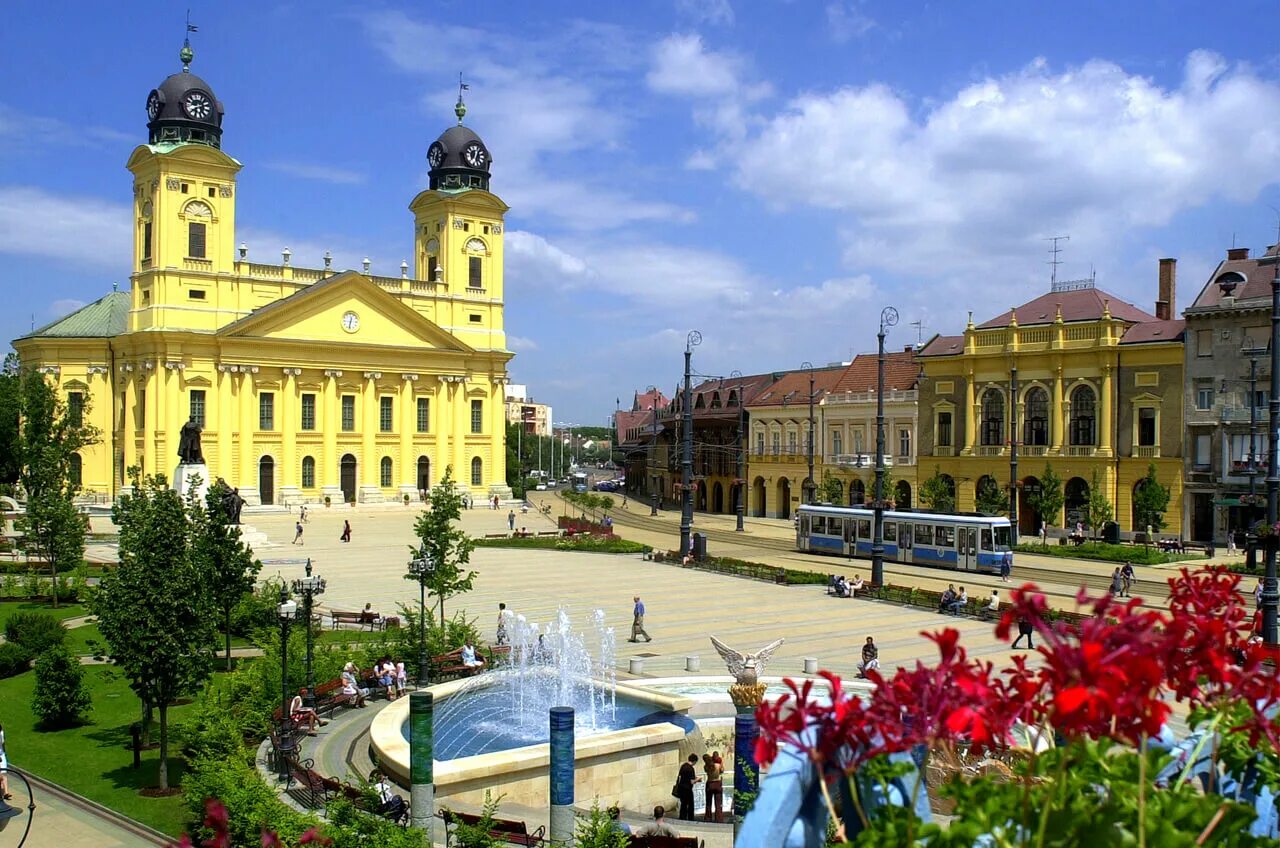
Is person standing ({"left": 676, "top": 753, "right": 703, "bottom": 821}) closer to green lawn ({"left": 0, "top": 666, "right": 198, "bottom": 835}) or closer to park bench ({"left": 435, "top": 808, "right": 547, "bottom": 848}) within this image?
park bench ({"left": 435, "top": 808, "right": 547, "bottom": 848})

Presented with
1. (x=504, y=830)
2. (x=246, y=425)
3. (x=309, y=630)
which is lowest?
(x=504, y=830)

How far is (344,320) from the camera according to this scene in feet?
254

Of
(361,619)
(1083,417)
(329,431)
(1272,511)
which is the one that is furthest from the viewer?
(329,431)

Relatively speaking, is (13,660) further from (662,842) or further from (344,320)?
(344,320)

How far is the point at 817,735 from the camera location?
4227 millimetres

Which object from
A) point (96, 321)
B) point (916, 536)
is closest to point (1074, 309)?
point (916, 536)

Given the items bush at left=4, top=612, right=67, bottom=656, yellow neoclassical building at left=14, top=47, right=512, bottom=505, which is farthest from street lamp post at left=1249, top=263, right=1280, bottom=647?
yellow neoclassical building at left=14, top=47, right=512, bottom=505

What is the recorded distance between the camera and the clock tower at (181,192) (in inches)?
2805

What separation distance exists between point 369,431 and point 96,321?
22.1 m

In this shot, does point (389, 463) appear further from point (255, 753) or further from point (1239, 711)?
point (1239, 711)

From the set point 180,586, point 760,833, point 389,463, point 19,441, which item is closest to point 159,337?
point 19,441

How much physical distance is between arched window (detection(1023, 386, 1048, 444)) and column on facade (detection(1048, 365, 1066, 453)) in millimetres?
666

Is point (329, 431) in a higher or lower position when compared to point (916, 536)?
higher

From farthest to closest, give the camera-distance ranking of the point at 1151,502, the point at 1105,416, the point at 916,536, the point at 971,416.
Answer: the point at 971,416, the point at 1105,416, the point at 1151,502, the point at 916,536
